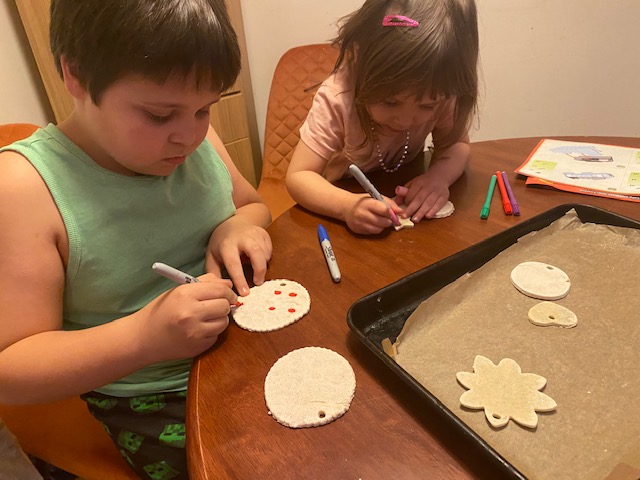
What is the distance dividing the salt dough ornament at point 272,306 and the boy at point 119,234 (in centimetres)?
2

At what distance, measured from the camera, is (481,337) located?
546 mm

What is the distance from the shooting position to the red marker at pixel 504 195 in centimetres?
81

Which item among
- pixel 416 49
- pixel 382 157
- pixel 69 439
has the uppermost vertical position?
pixel 416 49

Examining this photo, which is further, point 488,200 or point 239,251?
point 488,200

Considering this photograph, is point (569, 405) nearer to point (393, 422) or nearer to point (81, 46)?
point (393, 422)

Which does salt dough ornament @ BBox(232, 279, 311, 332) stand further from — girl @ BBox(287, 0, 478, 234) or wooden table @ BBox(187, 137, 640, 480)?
girl @ BBox(287, 0, 478, 234)

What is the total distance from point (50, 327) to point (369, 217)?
0.49 meters

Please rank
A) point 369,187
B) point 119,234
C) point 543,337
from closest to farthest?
1. point 543,337
2. point 119,234
3. point 369,187

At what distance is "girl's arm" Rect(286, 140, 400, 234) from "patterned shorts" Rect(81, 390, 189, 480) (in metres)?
0.39

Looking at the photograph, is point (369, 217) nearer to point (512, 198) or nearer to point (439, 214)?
point (439, 214)

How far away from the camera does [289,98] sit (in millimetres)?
1630

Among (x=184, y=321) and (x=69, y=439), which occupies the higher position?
(x=184, y=321)

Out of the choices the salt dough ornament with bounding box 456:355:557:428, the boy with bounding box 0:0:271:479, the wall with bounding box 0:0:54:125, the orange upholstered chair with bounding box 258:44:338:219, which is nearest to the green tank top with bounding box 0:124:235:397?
the boy with bounding box 0:0:271:479

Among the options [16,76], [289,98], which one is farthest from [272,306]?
[16,76]
